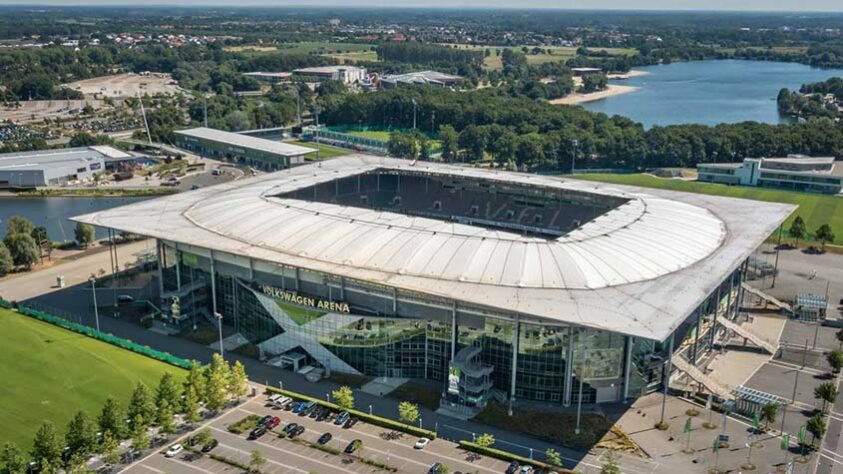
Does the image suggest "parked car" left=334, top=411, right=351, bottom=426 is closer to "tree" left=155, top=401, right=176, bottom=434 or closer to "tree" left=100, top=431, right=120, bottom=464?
"tree" left=155, top=401, right=176, bottom=434

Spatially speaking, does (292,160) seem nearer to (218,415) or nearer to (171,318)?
(171,318)

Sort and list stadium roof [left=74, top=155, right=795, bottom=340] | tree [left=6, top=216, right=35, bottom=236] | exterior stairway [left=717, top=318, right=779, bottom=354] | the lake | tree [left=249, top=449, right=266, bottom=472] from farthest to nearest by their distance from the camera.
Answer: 1. the lake
2. tree [left=6, top=216, right=35, bottom=236]
3. exterior stairway [left=717, top=318, right=779, bottom=354]
4. stadium roof [left=74, top=155, right=795, bottom=340]
5. tree [left=249, top=449, right=266, bottom=472]

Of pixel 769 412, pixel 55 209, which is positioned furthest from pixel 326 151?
pixel 769 412

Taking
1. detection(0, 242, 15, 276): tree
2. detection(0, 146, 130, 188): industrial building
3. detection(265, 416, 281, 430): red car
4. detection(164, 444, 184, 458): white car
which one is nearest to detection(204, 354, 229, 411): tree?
detection(265, 416, 281, 430): red car

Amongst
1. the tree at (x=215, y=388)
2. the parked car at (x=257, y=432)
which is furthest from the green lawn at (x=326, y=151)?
the parked car at (x=257, y=432)

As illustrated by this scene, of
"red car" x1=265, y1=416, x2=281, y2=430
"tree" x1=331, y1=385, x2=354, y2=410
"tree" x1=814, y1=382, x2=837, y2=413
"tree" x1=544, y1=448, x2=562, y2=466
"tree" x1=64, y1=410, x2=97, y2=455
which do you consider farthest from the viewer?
"tree" x1=814, y1=382, x2=837, y2=413

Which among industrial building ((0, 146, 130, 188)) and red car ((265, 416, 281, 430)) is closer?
red car ((265, 416, 281, 430))

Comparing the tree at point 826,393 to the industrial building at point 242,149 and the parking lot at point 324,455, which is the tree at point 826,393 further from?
the industrial building at point 242,149
